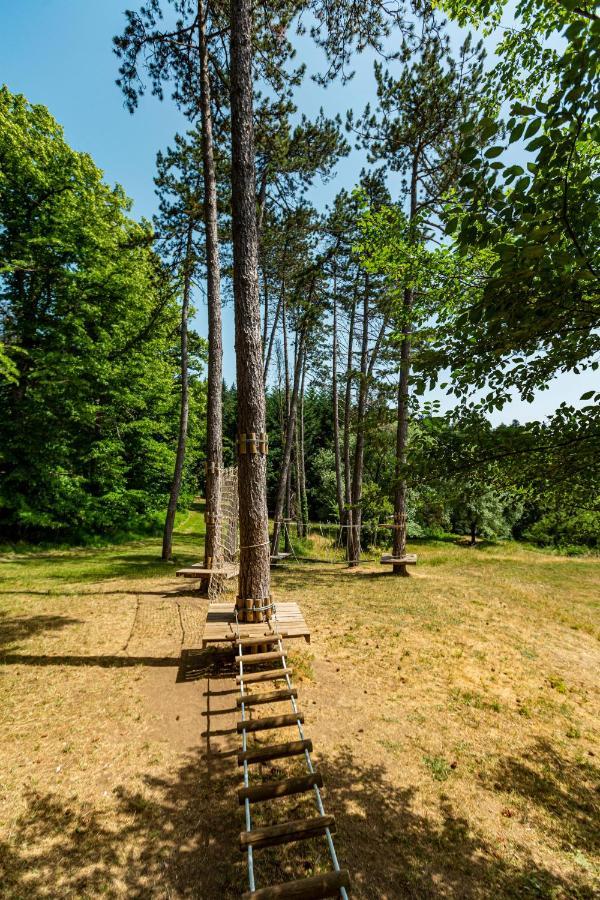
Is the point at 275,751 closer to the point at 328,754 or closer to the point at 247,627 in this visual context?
the point at 328,754

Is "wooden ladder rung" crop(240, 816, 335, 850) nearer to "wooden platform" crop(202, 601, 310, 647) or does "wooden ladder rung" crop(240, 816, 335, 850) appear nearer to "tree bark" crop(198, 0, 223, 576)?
"wooden platform" crop(202, 601, 310, 647)

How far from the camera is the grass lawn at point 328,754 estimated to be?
9.44ft

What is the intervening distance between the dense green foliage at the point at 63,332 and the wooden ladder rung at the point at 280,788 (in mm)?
12436

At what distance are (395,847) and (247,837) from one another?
4.74ft

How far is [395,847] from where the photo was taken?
3.07 meters

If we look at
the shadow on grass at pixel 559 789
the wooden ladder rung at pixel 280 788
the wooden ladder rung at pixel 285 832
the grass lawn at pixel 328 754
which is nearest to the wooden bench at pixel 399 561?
the grass lawn at pixel 328 754

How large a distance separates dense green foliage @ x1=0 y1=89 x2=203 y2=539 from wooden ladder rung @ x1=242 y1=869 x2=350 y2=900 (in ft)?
42.6

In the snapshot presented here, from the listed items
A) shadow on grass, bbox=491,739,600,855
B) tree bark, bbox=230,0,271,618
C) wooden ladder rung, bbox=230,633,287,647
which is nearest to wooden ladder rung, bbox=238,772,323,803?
wooden ladder rung, bbox=230,633,287,647

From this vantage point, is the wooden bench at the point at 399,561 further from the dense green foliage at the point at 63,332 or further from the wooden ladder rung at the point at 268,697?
the dense green foliage at the point at 63,332

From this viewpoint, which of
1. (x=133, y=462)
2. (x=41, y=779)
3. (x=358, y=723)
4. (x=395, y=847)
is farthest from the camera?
(x=133, y=462)

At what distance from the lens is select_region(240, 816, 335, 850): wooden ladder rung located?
244cm

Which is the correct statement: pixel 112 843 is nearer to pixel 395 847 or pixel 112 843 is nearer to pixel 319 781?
pixel 319 781

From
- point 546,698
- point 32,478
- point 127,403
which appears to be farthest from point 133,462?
point 546,698

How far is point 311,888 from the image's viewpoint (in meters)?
2.17
